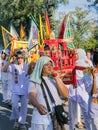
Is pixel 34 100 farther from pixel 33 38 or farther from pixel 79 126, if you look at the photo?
pixel 33 38

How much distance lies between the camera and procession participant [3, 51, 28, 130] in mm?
8844

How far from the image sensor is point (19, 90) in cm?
888

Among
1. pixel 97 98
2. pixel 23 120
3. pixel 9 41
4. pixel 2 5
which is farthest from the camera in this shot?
pixel 2 5

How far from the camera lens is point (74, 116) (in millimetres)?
7871

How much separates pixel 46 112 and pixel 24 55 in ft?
14.2

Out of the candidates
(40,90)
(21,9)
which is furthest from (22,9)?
(40,90)

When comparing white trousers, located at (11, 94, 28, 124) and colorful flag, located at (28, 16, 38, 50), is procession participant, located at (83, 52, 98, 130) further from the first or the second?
colorful flag, located at (28, 16, 38, 50)

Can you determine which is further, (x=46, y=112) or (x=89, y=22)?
(x=89, y=22)

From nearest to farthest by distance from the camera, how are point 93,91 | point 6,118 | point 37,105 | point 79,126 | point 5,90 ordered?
point 37,105, point 93,91, point 79,126, point 6,118, point 5,90

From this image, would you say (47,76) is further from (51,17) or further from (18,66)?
(51,17)

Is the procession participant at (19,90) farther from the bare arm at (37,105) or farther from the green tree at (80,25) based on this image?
the green tree at (80,25)

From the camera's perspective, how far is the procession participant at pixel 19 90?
8.84 metres

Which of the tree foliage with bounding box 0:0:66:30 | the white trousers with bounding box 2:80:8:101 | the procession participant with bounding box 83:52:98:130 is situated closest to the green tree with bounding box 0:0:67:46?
the tree foliage with bounding box 0:0:66:30

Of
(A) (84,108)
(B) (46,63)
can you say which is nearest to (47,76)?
(B) (46,63)
